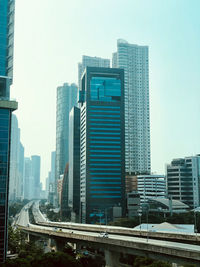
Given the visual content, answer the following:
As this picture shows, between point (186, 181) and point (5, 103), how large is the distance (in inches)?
5218

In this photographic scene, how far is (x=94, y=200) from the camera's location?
167625 millimetres

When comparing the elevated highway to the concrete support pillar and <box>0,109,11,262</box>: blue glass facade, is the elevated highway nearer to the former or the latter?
the concrete support pillar

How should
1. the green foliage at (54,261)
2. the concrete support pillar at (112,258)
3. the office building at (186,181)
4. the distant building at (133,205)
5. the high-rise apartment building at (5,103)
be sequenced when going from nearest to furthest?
the green foliage at (54,261) → the concrete support pillar at (112,258) → the high-rise apartment building at (5,103) → the distant building at (133,205) → the office building at (186,181)

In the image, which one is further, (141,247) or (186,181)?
(186,181)

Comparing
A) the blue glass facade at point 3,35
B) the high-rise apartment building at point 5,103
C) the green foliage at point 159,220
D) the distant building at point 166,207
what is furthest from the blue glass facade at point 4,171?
the distant building at point 166,207

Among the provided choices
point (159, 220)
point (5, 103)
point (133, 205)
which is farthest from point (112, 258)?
point (133, 205)

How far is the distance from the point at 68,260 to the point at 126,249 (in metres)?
11.7

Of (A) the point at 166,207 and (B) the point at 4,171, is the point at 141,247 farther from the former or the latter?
(A) the point at 166,207

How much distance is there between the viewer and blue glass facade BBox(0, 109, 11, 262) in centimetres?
7819

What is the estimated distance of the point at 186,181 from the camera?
19038 centimetres

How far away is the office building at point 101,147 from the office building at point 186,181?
127 ft

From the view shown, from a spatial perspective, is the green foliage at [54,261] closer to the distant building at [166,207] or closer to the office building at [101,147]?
the office building at [101,147]

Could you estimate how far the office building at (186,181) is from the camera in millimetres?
188750

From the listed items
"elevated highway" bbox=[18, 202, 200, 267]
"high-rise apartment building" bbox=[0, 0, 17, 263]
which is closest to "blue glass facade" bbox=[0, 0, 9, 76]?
"high-rise apartment building" bbox=[0, 0, 17, 263]
